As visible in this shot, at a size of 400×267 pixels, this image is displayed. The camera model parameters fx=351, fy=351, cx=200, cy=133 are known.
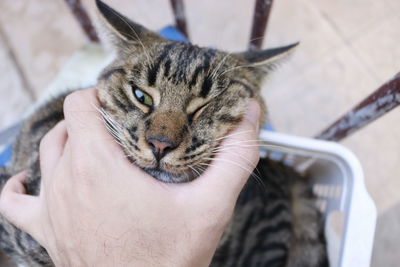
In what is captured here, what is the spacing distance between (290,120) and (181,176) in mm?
1386

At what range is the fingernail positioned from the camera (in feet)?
3.36

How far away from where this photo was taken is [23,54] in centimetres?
227

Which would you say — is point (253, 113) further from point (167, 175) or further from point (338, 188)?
point (338, 188)

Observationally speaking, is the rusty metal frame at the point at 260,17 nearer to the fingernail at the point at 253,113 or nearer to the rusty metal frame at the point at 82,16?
the fingernail at the point at 253,113

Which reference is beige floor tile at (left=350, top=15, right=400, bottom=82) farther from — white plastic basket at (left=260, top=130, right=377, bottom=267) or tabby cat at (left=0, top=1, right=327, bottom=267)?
tabby cat at (left=0, top=1, right=327, bottom=267)

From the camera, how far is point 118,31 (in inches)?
42.9

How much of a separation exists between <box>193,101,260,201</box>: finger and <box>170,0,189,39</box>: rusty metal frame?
849 mm

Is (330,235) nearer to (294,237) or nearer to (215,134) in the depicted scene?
(294,237)

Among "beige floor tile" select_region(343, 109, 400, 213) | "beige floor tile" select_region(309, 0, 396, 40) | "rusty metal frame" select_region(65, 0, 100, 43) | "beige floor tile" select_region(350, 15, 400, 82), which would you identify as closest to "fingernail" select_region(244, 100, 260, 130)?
"rusty metal frame" select_region(65, 0, 100, 43)

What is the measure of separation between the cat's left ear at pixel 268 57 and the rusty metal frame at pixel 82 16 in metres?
0.89

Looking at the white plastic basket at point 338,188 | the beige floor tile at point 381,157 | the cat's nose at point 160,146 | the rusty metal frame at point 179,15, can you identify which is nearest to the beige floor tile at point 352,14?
the beige floor tile at point 381,157

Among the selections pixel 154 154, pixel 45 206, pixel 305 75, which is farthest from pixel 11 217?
pixel 305 75

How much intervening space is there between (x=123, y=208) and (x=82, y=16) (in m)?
1.24

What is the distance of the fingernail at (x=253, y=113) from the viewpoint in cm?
102
